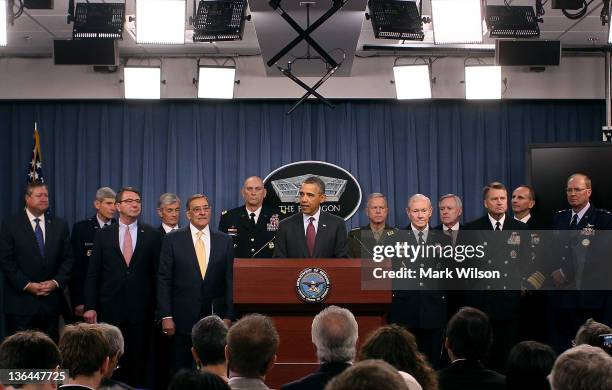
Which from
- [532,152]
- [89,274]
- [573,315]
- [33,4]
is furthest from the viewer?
[532,152]

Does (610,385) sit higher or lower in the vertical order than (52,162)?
lower

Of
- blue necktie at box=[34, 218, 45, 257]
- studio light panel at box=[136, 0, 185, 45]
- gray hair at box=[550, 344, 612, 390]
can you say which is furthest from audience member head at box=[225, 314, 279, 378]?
blue necktie at box=[34, 218, 45, 257]

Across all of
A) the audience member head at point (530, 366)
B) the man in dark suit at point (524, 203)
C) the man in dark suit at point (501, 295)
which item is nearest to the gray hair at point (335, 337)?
the audience member head at point (530, 366)

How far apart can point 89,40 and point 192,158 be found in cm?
255

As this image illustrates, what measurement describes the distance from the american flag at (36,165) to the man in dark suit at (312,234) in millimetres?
4101

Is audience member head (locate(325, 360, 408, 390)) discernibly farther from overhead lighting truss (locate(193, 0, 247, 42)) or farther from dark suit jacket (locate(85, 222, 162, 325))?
overhead lighting truss (locate(193, 0, 247, 42))

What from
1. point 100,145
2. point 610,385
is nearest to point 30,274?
point 100,145

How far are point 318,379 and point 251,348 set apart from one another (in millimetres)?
329

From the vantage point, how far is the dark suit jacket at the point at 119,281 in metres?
6.57

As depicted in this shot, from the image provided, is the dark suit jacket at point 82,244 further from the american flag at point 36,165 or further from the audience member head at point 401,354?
the audience member head at point 401,354

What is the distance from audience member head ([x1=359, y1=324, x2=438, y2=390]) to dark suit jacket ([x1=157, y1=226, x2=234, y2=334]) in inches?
103

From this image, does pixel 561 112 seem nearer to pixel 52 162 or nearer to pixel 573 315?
pixel 573 315

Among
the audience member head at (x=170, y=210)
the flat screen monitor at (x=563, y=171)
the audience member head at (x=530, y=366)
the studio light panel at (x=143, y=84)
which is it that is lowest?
the audience member head at (x=530, y=366)

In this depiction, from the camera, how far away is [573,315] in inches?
279
